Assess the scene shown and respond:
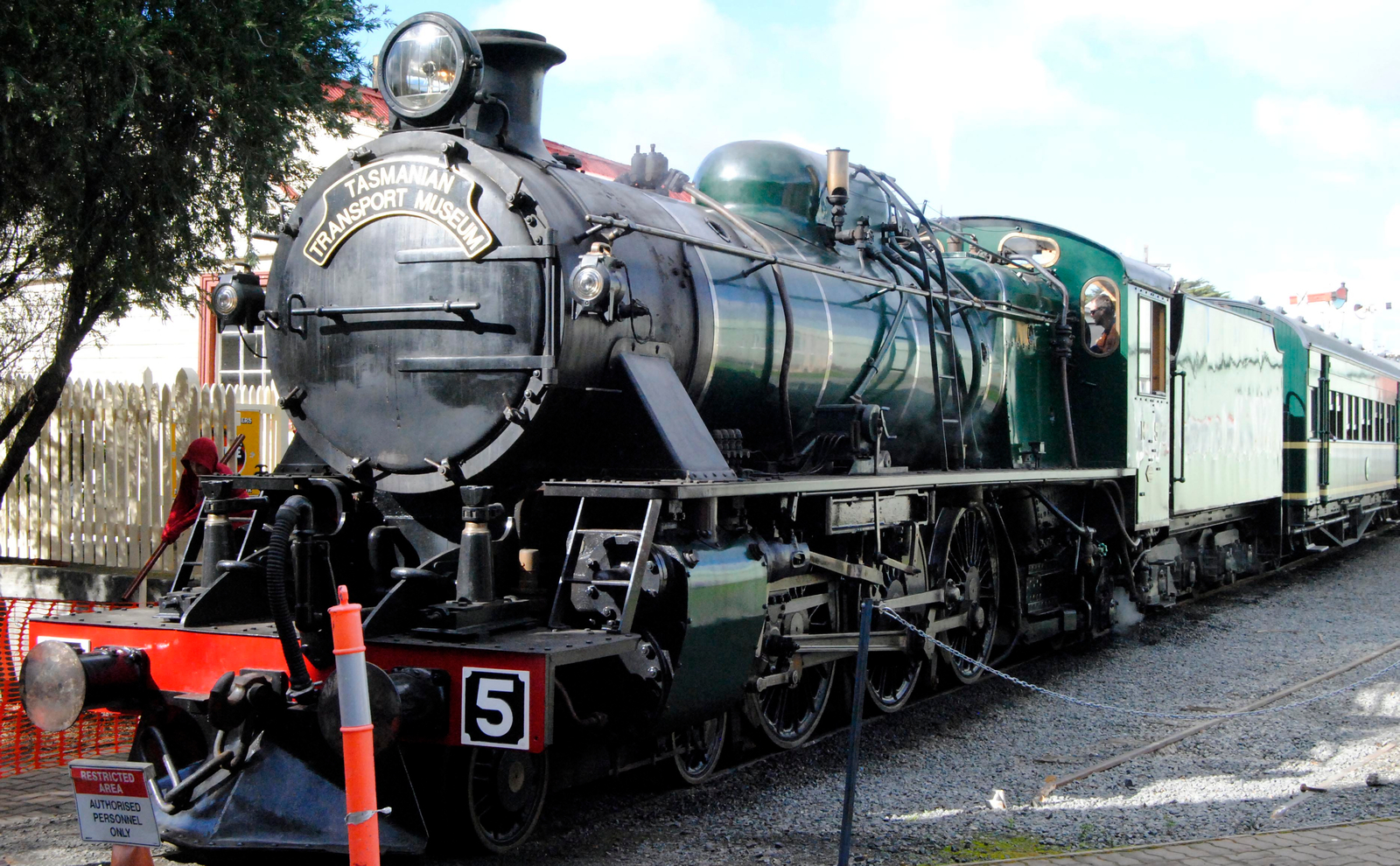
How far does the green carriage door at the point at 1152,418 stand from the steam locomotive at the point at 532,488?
2686 millimetres

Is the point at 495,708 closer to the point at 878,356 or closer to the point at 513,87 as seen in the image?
the point at 513,87

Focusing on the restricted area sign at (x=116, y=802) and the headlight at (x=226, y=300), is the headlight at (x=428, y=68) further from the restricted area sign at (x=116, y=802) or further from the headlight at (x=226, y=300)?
the restricted area sign at (x=116, y=802)

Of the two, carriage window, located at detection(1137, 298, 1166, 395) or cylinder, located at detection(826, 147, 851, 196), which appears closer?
cylinder, located at detection(826, 147, 851, 196)

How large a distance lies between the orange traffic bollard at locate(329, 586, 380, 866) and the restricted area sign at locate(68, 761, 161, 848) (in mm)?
1019

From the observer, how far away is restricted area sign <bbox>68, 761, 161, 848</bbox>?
3863 millimetres

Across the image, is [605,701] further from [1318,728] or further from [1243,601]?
[1243,601]

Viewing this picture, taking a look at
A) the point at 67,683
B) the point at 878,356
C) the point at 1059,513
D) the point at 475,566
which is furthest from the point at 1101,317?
the point at 67,683

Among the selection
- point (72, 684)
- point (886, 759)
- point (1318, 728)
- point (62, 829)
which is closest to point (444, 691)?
point (72, 684)

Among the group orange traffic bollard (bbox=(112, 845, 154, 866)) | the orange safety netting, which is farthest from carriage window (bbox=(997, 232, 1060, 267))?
orange traffic bollard (bbox=(112, 845, 154, 866))

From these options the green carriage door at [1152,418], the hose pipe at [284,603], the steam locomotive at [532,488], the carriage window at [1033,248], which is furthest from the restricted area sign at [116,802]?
the carriage window at [1033,248]

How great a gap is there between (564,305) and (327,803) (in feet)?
6.62

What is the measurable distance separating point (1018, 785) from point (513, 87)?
4.08 m

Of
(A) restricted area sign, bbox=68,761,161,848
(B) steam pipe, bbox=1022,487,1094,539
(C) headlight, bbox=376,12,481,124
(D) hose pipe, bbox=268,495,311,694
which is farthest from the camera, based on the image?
(B) steam pipe, bbox=1022,487,1094,539

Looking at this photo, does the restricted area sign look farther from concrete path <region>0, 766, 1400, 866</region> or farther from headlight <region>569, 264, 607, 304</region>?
headlight <region>569, 264, 607, 304</region>
